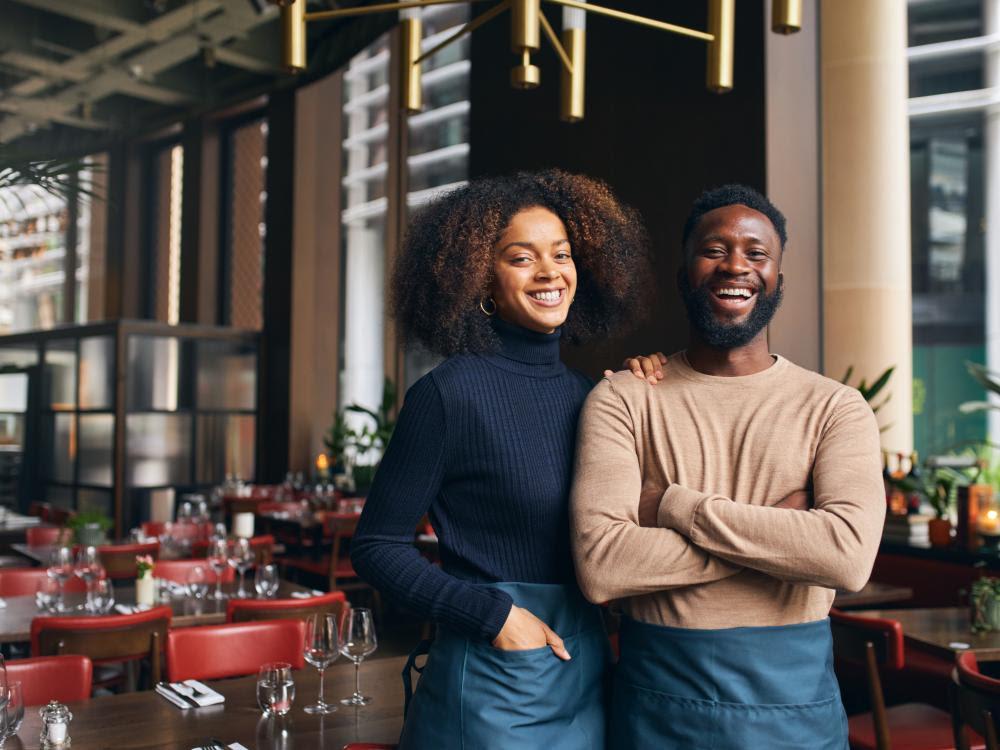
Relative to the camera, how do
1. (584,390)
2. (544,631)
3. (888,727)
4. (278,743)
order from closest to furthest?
(544,631)
(584,390)
(278,743)
(888,727)

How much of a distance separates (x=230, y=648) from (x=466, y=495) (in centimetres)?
148

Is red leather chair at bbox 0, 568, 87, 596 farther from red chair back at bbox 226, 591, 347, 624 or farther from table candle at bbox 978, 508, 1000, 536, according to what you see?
table candle at bbox 978, 508, 1000, 536

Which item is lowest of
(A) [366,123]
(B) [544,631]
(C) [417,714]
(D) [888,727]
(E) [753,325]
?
(D) [888,727]

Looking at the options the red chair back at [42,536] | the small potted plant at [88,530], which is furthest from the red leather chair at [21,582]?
the red chair back at [42,536]

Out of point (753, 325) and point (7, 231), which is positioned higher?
point (7, 231)

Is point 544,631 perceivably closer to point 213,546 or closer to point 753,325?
point 753,325

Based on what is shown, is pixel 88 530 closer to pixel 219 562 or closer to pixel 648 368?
pixel 219 562

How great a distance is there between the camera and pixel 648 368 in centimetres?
168

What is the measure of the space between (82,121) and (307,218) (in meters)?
2.76

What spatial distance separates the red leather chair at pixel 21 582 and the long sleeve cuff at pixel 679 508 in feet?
11.3

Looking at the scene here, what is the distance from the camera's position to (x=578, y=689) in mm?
1554

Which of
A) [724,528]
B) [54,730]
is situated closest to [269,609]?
[54,730]

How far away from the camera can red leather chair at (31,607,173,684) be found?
3068mm

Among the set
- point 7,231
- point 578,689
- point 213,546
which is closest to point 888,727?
point 578,689
